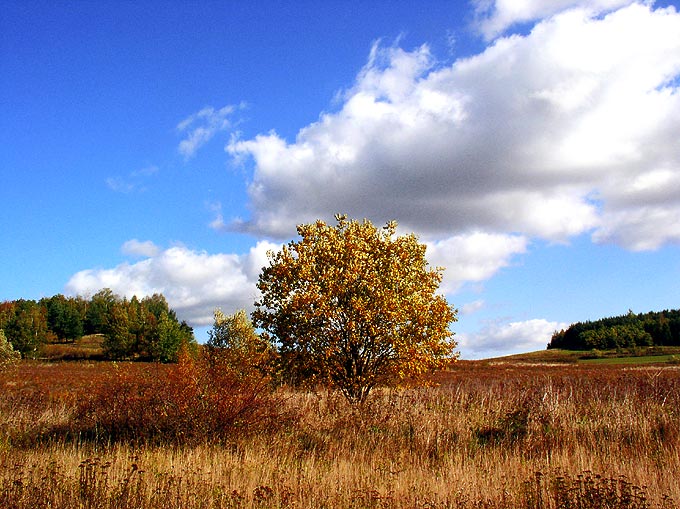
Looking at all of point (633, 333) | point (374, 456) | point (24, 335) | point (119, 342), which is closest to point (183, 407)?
point (374, 456)

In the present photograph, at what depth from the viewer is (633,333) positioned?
113562 millimetres

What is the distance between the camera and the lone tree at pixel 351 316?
1559cm

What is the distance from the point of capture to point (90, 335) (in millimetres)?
144875

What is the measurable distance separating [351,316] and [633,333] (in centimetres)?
11646

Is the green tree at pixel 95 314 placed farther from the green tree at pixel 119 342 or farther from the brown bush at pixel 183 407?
the brown bush at pixel 183 407

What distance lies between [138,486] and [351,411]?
6.19m

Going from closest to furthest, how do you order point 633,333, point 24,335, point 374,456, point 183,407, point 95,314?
point 374,456 → point 183,407 → point 24,335 → point 633,333 → point 95,314

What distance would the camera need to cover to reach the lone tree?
15586mm

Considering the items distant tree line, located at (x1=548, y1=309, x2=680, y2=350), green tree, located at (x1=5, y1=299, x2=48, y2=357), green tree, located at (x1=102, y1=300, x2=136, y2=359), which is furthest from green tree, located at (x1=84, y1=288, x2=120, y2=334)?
distant tree line, located at (x1=548, y1=309, x2=680, y2=350)

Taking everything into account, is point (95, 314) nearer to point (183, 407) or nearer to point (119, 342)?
point (119, 342)

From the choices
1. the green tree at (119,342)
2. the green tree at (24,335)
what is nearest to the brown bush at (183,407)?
the green tree at (119,342)

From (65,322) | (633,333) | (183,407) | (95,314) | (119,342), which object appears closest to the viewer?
(183,407)

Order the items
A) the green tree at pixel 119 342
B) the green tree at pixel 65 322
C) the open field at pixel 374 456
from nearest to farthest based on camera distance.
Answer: the open field at pixel 374 456 → the green tree at pixel 119 342 → the green tree at pixel 65 322

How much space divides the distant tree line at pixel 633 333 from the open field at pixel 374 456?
338 feet
